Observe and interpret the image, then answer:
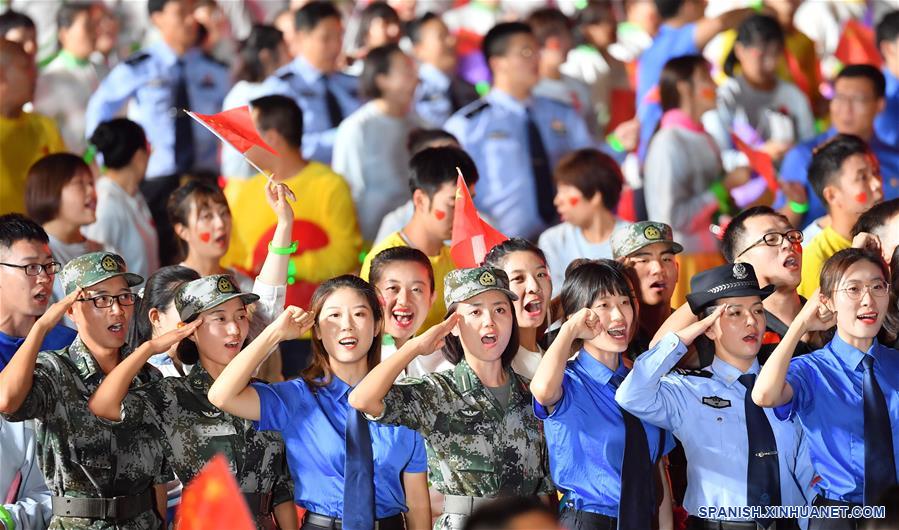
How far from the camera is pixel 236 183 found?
358 inches

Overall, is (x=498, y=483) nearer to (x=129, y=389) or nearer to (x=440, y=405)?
(x=440, y=405)

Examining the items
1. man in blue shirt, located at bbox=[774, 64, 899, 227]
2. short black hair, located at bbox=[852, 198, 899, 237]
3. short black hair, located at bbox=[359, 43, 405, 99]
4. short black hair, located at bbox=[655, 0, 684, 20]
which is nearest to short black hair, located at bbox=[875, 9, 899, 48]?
man in blue shirt, located at bbox=[774, 64, 899, 227]

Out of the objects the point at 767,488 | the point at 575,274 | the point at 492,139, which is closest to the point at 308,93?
the point at 492,139

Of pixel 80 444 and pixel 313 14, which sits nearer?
pixel 80 444

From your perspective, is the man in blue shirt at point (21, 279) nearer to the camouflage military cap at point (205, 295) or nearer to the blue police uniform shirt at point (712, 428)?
the camouflage military cap at point (205, 295)

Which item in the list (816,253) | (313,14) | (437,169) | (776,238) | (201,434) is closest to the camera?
(201,434)

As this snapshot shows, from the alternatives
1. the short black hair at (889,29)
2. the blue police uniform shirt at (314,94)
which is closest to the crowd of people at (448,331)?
the blue police uniform shirt at (314,94)

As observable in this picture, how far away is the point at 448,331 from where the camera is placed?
5.64m

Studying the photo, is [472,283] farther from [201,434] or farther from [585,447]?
[201,434]

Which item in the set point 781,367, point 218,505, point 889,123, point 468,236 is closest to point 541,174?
point 889,123

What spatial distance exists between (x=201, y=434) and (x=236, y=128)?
1.53 metres

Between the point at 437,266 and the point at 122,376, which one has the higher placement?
the point at 437,266

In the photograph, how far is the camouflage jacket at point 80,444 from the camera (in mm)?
5656

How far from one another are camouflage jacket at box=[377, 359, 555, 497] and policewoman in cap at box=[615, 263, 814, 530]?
393 mm
